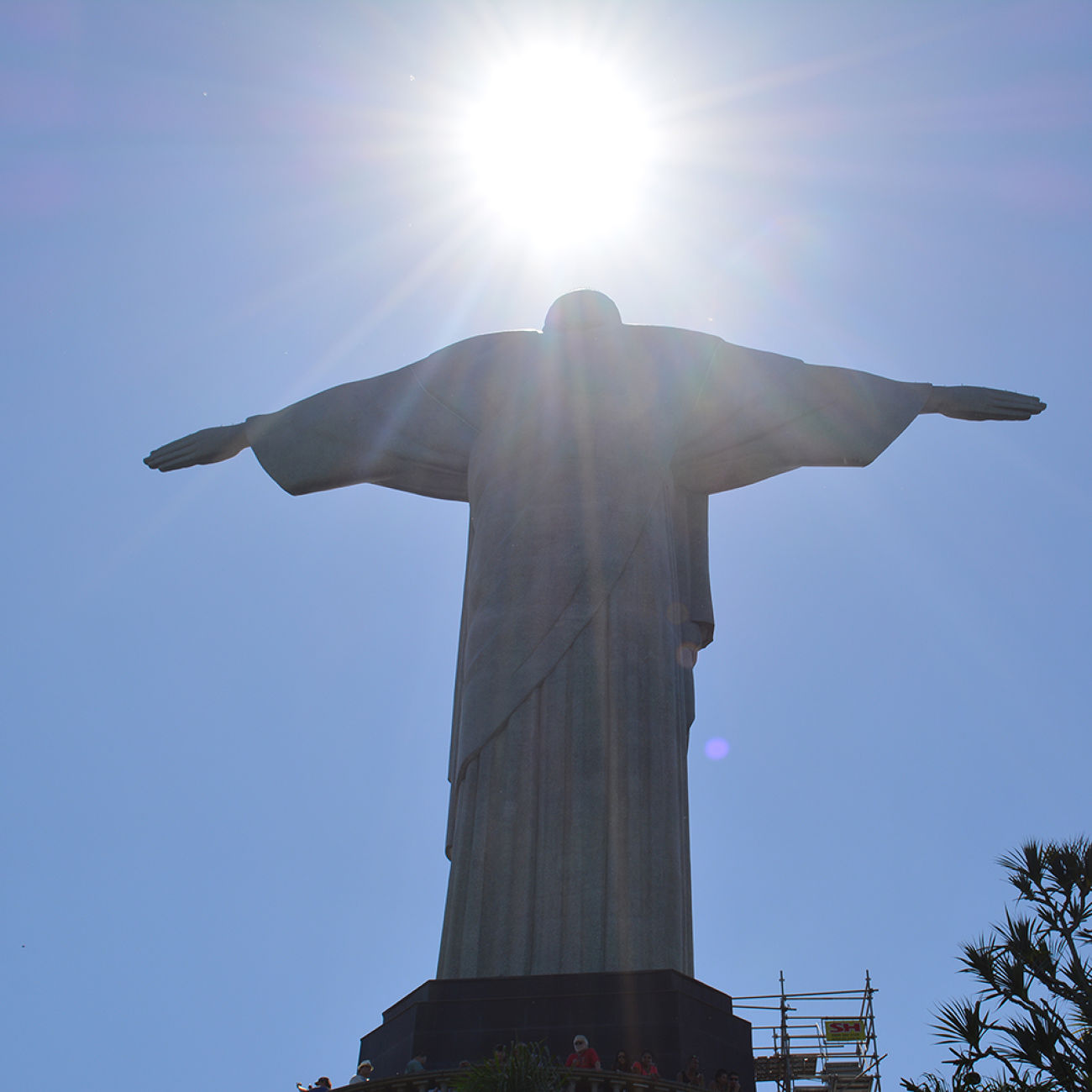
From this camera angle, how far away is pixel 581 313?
41.8ft

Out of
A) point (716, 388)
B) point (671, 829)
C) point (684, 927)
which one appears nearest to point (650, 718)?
point (671, 829)

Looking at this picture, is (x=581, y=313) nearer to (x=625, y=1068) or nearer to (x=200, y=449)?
(x=200, y=449)

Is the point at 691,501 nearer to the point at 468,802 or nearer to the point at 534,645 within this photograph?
the point at 534,645

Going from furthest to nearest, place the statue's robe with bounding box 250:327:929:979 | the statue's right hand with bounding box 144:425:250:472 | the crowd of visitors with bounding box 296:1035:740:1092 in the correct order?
1. the statue's right hand with bounding box 144:425:250:472
2. the statue's robe with bounding box 250:327:929:979
3. the crowd of visitors with bounding box 296:1035:740:1092

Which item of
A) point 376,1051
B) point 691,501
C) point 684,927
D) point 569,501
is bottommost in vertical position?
point 376,1051

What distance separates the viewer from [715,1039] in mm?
8336

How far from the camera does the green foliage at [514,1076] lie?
21.4ft

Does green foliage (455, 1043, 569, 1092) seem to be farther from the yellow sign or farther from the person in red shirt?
the yellow sign

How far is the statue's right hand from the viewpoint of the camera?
42.3ft

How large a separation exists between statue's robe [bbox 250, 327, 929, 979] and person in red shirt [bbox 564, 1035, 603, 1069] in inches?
52.7

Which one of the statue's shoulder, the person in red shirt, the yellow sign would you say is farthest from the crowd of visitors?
the yellow sign

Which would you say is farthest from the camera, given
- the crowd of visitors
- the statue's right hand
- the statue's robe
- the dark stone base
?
the statue's right hand

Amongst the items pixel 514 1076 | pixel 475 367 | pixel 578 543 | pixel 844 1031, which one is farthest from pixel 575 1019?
pixel 844 1031

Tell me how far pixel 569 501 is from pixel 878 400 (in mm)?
3058
